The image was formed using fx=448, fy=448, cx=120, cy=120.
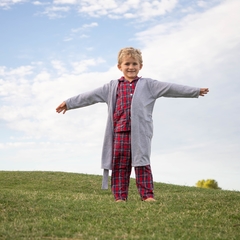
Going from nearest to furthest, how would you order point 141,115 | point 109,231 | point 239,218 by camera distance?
point 109,231 → point 239,218 → point 141,115

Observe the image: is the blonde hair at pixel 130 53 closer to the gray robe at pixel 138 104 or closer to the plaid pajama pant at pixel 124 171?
the gray robe at pixel 138 104

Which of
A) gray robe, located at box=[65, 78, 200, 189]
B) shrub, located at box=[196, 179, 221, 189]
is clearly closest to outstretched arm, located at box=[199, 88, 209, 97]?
gray robe, located at box=[65, 78, 200, 189]

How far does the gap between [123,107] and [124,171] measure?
1.11 meters

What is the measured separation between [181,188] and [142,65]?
867cm

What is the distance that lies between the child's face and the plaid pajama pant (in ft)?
3.27

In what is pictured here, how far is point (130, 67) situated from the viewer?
774 cm

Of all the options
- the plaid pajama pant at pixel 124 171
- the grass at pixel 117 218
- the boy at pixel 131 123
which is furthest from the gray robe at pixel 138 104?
the grass at pixel 117 218

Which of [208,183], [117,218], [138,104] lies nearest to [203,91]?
[138,104]

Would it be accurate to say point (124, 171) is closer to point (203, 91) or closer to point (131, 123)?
point (131, 123)

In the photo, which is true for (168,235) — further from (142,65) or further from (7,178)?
(7,178)

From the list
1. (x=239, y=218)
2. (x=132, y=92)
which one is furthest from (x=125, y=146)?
(x=239, y=218)

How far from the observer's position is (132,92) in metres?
7.72

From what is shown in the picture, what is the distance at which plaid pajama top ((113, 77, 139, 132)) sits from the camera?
25.0 ft

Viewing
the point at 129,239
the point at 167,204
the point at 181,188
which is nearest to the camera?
the point at 129,239
